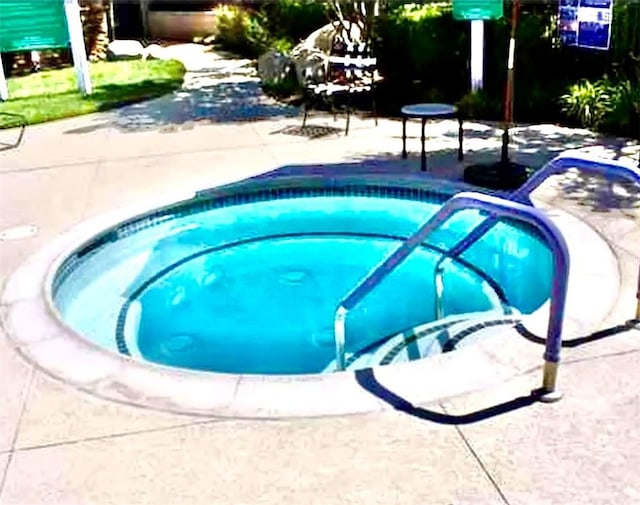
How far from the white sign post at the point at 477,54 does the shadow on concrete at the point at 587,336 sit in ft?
20.4

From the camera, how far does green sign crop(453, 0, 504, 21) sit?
9.09m

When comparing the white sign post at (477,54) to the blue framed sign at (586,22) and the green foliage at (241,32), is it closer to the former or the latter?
the blue framed sign at (586,22)

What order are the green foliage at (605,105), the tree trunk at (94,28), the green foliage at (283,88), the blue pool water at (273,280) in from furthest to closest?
the tree trunk at (94,28) → the green foliage at (283,88) → the green foliage at (605,105) → the blue pool water at (273,280)

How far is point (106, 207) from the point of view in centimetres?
683

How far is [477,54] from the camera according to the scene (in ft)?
31.8

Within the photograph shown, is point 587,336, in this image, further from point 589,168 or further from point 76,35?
point 76,35

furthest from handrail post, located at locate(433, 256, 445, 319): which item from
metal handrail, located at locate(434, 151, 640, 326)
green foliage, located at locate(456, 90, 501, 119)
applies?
green foliage, located at locate(456, 90, 501, 119)

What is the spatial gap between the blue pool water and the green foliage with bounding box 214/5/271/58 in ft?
28.9

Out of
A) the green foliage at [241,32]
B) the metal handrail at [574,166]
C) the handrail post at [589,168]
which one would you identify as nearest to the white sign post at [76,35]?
the green foliage at [241,32]

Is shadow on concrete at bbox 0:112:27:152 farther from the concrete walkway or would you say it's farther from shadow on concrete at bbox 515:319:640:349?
shadow on concrete at bbox 515:319:640:349

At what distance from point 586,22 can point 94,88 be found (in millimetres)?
7840

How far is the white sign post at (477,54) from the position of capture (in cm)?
958

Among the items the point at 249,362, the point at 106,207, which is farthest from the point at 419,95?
the point at 249,362

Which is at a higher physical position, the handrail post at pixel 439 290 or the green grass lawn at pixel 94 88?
the green grass lawn at pixel 94 88
